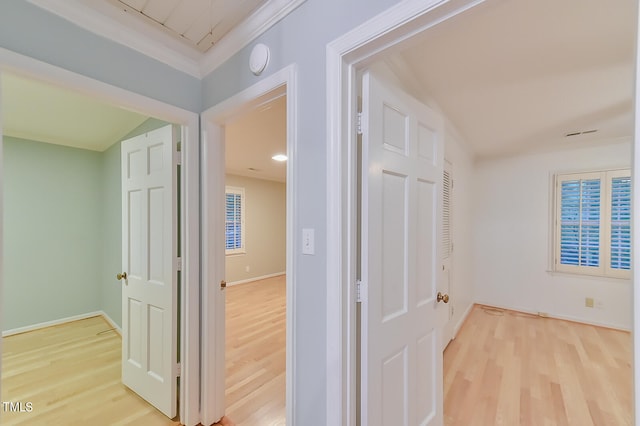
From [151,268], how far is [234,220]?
3805mm

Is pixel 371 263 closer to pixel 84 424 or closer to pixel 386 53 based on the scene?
pixel 386 53

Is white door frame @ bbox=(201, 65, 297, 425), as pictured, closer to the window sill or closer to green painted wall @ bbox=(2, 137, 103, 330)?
green painted wall @ bbox=(2, 137, 103, 330)

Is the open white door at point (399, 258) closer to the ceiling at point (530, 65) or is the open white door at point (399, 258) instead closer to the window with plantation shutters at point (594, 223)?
the ceiling at point (530, 65)

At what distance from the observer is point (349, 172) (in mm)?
1089

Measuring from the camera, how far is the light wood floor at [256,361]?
189cm

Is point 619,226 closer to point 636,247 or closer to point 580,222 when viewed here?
point 580,222

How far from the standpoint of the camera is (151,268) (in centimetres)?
189

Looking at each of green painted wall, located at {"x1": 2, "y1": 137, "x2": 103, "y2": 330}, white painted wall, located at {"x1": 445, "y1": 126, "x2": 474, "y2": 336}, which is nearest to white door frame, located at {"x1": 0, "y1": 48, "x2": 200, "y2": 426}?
white painted wall, located at {"x1": 445, "y1": 126, "x2": 474, "y2": 336}

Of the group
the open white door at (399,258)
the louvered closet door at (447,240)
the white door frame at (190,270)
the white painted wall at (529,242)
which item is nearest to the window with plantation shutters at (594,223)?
the white painted wall at (529,242)

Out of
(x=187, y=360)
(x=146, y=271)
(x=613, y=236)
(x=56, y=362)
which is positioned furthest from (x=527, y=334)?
(x=56, y=362)

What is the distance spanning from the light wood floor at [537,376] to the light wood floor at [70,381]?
219 centimetres

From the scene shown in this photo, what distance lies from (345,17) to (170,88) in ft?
3.81

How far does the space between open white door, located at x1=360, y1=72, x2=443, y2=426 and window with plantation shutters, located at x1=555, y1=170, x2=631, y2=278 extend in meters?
3.31

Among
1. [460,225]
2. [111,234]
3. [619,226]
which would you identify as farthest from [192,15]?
[619,226]
